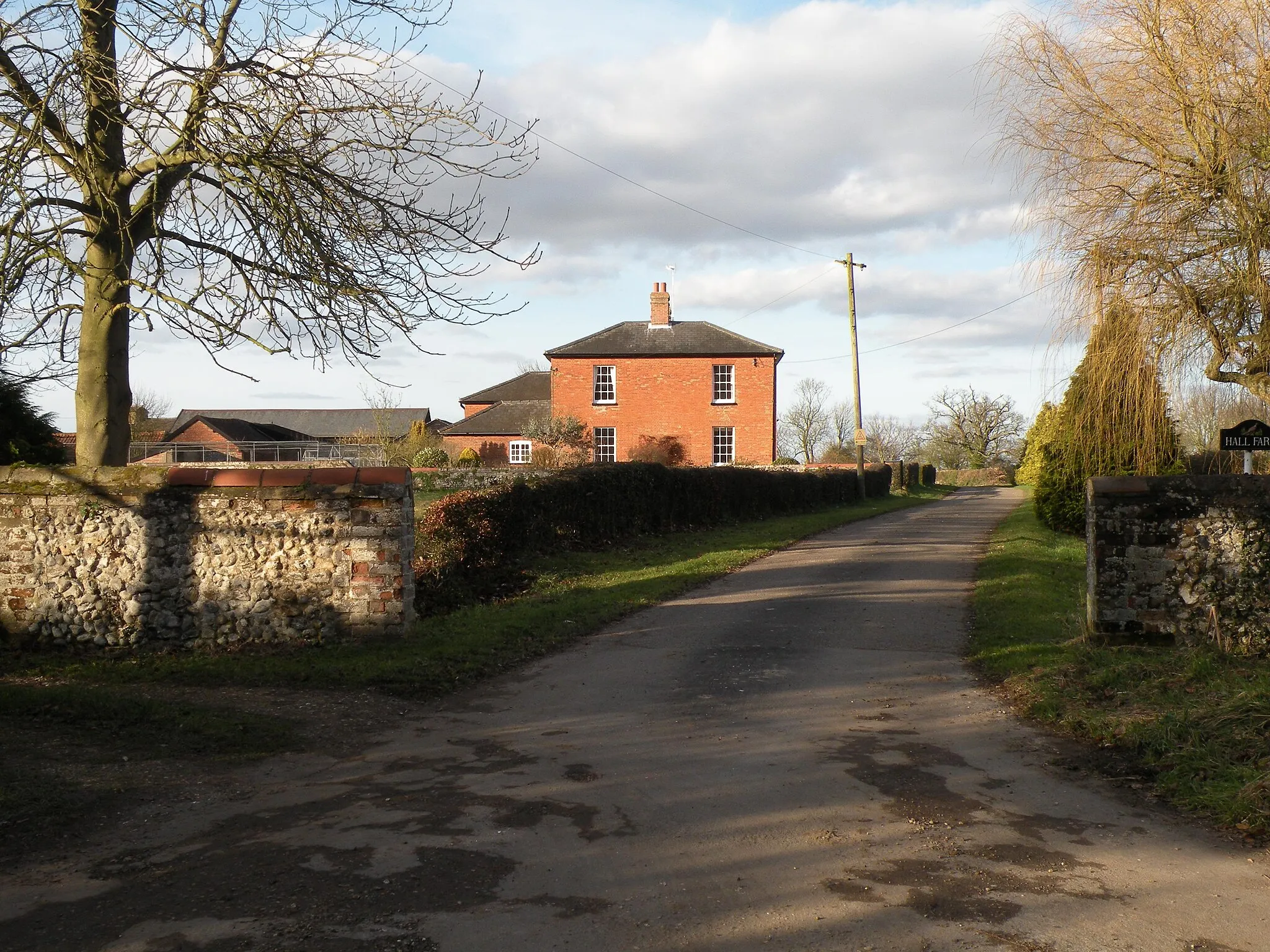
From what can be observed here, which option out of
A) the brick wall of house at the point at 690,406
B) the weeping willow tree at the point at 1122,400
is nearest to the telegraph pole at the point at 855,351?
the brick wall of house at the point at 690,406

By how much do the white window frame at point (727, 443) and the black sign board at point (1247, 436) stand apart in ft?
119

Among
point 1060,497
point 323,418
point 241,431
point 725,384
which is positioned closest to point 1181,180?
point 1060,497

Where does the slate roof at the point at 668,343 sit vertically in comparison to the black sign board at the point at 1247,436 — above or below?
above

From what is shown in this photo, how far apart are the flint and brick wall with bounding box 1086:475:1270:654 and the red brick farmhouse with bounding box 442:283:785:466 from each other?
37.4m

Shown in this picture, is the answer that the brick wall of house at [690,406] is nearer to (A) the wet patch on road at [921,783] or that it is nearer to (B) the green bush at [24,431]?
(B) the green bush at [24,431]

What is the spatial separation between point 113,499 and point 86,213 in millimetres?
2672

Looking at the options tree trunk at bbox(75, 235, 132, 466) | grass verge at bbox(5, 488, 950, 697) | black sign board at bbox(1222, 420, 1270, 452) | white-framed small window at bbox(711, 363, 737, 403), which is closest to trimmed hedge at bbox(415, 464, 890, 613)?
grass verge at bbox(5, 488, 950, 697)

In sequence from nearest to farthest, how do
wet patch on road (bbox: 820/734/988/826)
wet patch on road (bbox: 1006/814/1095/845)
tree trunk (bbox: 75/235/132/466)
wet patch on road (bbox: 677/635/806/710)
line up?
wet patch on road (bbox: 1006/814/1095/845)
wet patch on road (bbox: 820/734/988/826)
wet patch on road (bbox: 677/635/806/710)
tree trunk (bbox: 75/235/132/466)

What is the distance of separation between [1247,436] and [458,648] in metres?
8.91

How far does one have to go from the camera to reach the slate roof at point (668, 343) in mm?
47469

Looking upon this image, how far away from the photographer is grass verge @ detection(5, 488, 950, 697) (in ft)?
27.7

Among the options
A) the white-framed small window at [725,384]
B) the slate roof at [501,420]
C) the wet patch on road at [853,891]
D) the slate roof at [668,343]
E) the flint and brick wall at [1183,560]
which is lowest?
the wet patch on road at [853,891]

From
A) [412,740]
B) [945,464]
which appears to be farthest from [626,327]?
[945,464]

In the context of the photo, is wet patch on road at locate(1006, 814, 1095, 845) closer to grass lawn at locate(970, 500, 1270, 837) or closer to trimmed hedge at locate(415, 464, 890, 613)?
grass lawn at locate(970, 500, 1270, 837)
